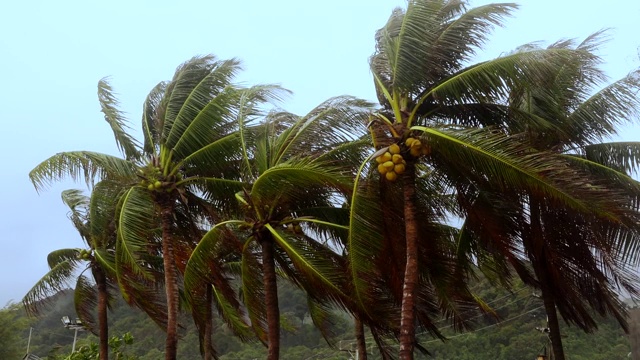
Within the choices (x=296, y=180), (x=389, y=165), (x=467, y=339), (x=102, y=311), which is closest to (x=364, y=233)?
(x=389, y=165)

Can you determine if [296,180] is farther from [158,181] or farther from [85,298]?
[85,298]

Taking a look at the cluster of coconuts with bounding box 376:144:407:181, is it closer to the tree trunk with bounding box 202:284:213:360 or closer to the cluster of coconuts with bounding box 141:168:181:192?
the cluster of coconuts with bounding box 141:168:181:192

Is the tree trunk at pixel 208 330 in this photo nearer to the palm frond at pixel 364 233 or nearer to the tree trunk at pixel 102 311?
the tree trunk at pixel 102 311

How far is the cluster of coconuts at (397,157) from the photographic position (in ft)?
35.5

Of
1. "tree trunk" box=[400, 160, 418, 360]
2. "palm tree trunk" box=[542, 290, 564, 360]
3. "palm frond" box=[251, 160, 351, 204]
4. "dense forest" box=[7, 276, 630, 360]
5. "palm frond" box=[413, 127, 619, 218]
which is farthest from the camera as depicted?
"dense forest" box=[7, 276, 630, 360]

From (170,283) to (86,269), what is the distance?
580 centimetres

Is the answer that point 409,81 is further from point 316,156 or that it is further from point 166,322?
point 166,322

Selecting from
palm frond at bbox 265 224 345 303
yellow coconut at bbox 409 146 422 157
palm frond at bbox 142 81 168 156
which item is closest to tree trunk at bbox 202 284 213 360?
palm frond at bbox 142 81 168 156

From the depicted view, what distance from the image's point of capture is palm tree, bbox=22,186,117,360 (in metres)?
18.0

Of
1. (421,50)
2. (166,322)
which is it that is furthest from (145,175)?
(421,50)

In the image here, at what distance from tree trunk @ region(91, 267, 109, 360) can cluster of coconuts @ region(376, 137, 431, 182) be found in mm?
10785

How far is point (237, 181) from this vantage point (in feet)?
48.5

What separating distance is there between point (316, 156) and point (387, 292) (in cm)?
250

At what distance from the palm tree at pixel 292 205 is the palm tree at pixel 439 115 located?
3.01ft
